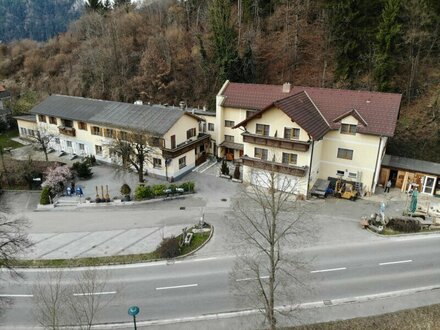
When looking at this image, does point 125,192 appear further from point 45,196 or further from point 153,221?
point 45,196

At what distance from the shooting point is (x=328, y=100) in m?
35.9

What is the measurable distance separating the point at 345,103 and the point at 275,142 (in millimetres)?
8557

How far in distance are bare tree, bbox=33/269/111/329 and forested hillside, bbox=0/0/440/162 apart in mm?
33559

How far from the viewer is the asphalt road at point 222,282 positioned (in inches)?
799

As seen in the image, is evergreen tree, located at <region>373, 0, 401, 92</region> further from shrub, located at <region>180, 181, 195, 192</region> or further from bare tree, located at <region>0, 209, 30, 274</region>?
bare tree, located at <region>0, 209, 30, 274</region>

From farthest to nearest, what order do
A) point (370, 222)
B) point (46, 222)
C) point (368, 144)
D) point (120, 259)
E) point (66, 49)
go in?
point (66, 49)
point (368, 144)
point (46, 222)
point (370, 222)
point (120, 259)

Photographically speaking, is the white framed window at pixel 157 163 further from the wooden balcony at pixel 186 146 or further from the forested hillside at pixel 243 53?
the forested hillside at pixel 243 53

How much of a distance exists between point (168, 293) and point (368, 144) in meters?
23.1

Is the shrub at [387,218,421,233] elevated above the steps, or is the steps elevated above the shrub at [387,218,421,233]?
the shrub at [387,218,421,233]

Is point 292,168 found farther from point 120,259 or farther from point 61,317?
point 61,317

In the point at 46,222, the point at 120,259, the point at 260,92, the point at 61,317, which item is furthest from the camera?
the point at 260,92

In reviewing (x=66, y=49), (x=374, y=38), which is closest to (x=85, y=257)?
(x=374, y=38)

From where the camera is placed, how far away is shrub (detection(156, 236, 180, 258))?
24.9m

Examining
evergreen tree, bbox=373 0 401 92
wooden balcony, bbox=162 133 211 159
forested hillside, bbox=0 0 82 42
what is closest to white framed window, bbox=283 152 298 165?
wooden balcony, bbox=162 133 211 159
